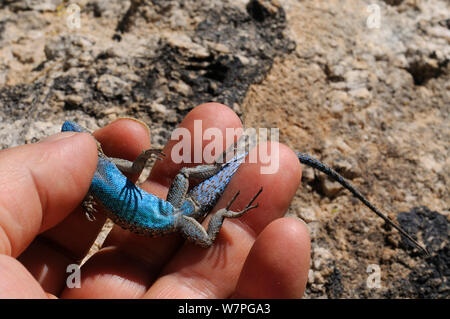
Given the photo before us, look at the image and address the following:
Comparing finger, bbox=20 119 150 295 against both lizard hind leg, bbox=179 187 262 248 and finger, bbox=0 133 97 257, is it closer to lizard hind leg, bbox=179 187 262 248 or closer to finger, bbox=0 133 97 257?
finger, bbox=0 133 97 257

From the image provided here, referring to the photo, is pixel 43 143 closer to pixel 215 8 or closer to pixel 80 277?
pixel 80 277

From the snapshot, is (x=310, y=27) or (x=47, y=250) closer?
(x=47, y=250)

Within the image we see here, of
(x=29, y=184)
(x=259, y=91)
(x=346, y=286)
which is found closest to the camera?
(x=29, y=184)

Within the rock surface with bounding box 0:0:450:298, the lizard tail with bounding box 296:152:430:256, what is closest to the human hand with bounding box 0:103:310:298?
the lizard tail with bounding box 296:152:430:256

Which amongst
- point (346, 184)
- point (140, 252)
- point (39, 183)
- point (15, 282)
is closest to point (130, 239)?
point (140, 252)

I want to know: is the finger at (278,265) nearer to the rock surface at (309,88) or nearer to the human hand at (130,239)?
the human hand at (130,239)

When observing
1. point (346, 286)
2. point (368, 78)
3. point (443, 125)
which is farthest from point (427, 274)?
point (368, 78)
